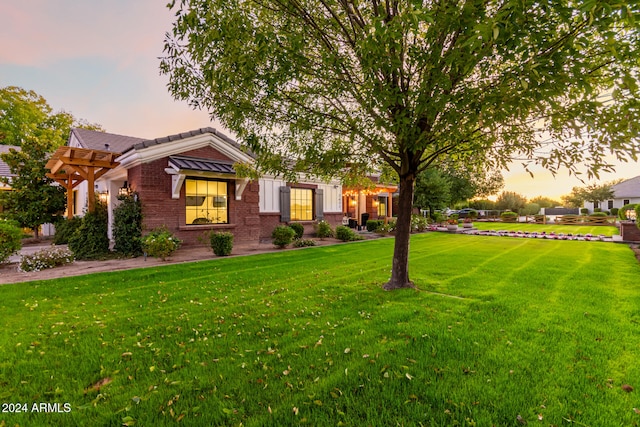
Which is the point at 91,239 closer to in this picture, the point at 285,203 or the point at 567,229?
the point at 285,203

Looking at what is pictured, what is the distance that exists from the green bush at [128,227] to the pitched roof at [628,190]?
171 feet

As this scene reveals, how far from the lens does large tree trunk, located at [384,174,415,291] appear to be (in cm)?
535

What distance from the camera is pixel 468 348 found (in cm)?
305

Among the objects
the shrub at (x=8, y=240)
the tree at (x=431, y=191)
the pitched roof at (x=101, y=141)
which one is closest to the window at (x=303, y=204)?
the pitched roof at (x=101, y=141)

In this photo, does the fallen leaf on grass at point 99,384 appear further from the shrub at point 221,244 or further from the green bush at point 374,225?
the green bush at point 374,225

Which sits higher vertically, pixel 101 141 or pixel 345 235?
pixel 101 141

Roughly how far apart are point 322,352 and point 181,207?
9204 millimetres

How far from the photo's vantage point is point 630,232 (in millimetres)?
12719

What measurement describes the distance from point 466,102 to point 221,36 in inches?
129

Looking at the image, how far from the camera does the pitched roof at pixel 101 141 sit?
50.2 feet

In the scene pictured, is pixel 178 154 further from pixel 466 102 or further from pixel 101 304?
pixel 466 102

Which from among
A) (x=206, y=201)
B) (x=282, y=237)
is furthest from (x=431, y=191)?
(x=206, y=201)

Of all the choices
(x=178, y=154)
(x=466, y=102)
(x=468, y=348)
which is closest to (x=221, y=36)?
(x=466, y=102)

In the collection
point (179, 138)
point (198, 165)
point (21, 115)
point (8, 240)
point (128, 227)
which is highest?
point (21, 115)
